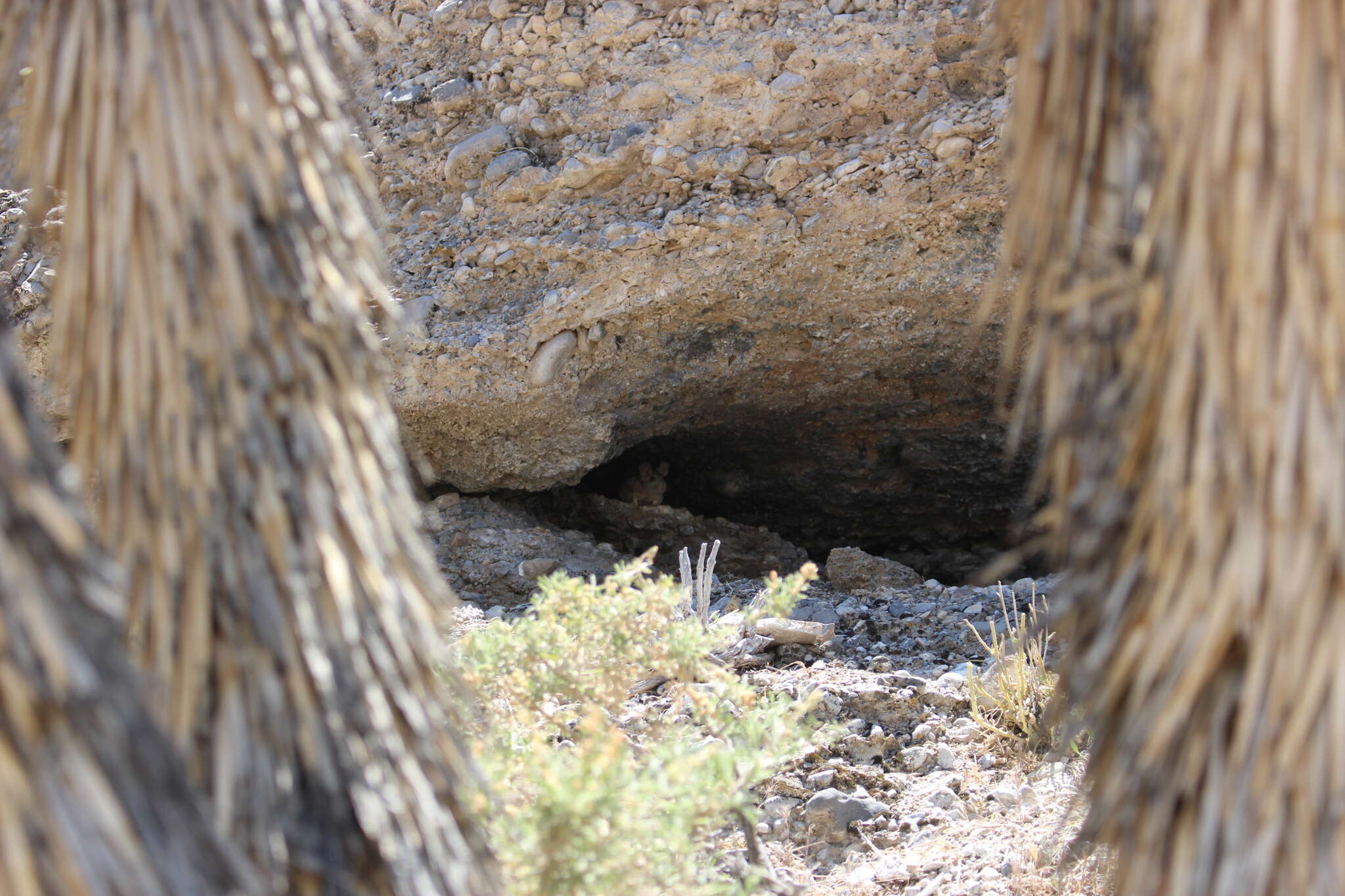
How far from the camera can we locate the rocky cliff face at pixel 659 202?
3.69 m

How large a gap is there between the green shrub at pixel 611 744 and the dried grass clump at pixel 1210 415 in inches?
26.6

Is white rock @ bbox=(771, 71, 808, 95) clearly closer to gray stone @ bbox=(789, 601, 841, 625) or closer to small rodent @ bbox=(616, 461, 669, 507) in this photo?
gray stone @ bbox=(789, 601, 841, 625)

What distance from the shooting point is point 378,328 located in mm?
3631

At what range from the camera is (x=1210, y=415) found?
1046 millimetres

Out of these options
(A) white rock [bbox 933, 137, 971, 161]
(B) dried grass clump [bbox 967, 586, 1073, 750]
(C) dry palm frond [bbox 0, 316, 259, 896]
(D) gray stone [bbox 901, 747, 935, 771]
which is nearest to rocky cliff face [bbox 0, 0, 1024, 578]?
(A) white rock [bbox 933, 137, 971, 161]

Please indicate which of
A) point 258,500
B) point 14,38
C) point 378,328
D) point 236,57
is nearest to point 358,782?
point 258,500

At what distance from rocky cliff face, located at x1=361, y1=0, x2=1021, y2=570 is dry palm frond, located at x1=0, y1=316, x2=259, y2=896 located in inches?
115

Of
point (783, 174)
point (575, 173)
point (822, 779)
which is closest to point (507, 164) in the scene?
point (575, 173)

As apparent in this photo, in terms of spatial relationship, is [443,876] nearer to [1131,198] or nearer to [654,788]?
[654,788]

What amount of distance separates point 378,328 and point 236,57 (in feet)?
8.42

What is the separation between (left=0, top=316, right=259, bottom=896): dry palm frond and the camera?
0.84 meters

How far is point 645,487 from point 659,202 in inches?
75.1

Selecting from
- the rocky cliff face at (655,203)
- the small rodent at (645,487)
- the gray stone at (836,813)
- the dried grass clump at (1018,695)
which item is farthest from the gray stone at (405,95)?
the gray stone at (836,813)

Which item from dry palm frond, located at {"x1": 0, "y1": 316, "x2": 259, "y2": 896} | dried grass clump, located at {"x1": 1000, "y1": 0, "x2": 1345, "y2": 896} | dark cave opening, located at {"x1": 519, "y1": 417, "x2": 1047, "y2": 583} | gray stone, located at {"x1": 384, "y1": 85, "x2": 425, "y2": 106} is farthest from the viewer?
dark cave opening, located at {"x1": 519, "y1": 417, "x2": 1047, "y2": 583}
